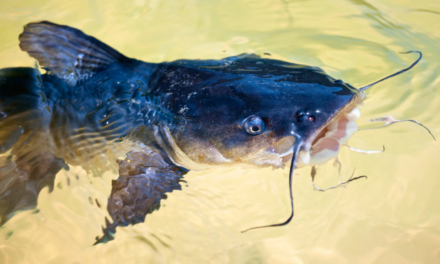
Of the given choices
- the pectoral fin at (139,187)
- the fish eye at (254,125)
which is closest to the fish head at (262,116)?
the fish eye at (254,125)

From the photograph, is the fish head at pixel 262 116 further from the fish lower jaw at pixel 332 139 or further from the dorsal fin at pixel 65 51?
the dorsal fin at pixel 65 51

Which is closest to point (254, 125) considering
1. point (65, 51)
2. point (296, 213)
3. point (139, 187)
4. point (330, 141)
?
point (330, 141)

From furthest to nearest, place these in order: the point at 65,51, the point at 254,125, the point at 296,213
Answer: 1. the point at 65,51
2. the point at 296,213
3. the point at 254,125

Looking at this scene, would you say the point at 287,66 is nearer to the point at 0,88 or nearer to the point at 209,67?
the point at 209,67

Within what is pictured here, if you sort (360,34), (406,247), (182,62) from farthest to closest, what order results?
(360,34)
(182,62)
(406,247)

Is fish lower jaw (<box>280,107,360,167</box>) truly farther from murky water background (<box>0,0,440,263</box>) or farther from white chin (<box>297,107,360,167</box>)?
murky water background (<box>0,0,440,263</box>)

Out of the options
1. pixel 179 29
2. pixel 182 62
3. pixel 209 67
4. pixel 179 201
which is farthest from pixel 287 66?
pixel 179 29

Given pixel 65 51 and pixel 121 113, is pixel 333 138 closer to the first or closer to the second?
pixel 121 113
